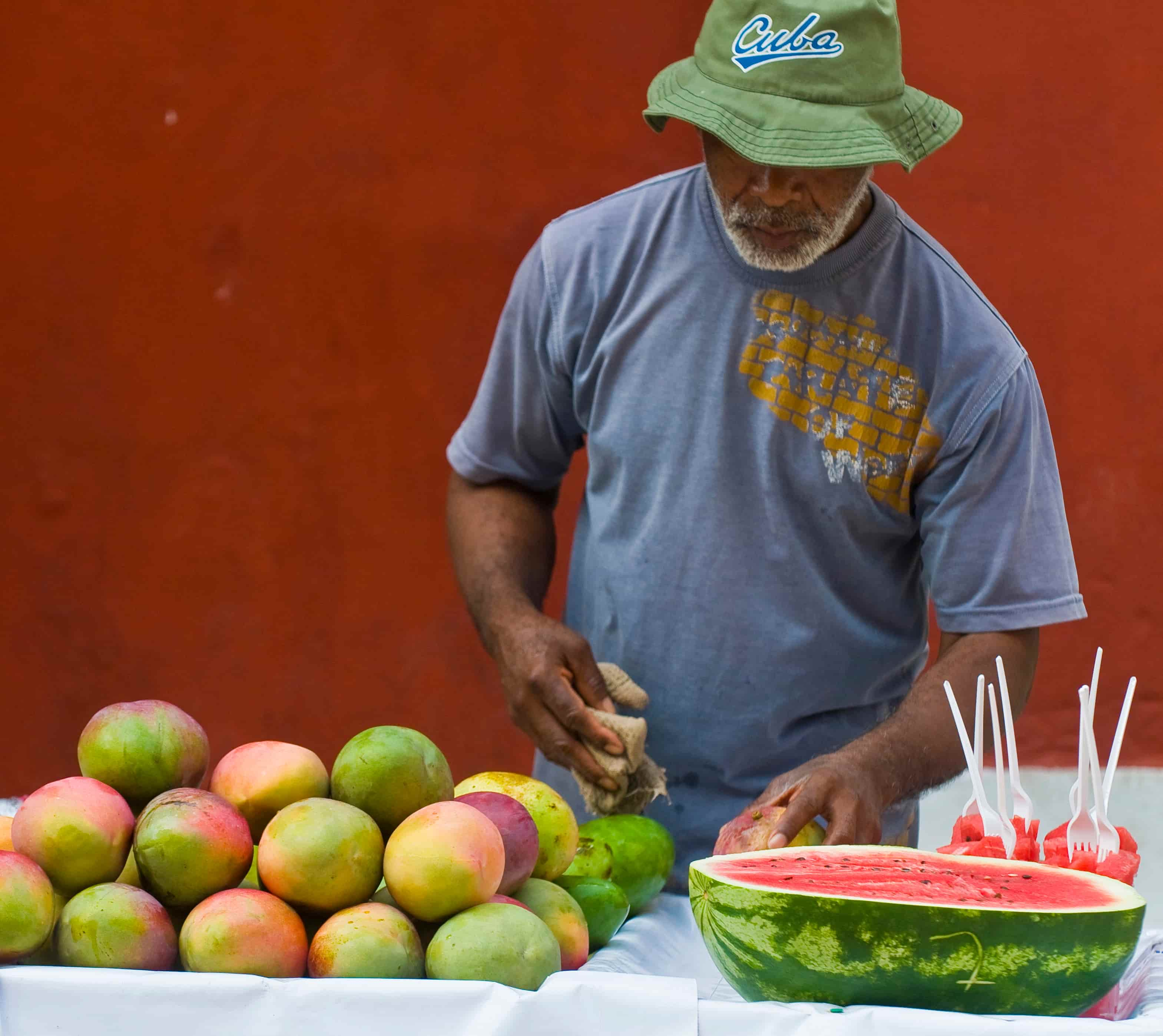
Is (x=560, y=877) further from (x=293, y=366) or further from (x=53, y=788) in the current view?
(x=293, y=366)

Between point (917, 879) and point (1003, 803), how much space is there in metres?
0.24

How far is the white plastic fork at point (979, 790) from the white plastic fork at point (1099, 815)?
105 millimetres

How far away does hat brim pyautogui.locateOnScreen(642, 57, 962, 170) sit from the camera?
1.85 meters

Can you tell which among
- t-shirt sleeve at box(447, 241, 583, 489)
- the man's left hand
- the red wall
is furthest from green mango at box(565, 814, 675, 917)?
the red wall

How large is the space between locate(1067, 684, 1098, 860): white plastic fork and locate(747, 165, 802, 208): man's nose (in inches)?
33.2

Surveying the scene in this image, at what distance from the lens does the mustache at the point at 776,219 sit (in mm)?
2006

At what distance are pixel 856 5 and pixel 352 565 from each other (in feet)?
7.40

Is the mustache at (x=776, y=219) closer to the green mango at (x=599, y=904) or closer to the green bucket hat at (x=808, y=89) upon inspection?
the green bucket hat at (x=808, y=89)

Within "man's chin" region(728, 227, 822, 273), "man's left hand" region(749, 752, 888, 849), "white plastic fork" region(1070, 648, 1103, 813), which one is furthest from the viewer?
"man's chin" region(728, 227, 822, 273)

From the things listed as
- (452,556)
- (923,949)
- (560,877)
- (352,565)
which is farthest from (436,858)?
(352,565)

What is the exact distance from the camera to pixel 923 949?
4.34 feet

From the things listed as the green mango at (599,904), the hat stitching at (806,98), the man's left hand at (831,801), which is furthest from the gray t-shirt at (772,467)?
the green mango at (599,904)

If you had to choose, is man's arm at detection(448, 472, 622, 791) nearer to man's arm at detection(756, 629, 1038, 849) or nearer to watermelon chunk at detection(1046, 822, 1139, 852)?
man's arm at detection(756, 629, 1038, 849)

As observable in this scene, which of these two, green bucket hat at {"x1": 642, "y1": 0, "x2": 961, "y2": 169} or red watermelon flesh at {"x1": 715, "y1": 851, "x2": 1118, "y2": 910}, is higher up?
green bucket hat at {"x1": 642, "y1": 0, "x2": 961, "y2": 169}
